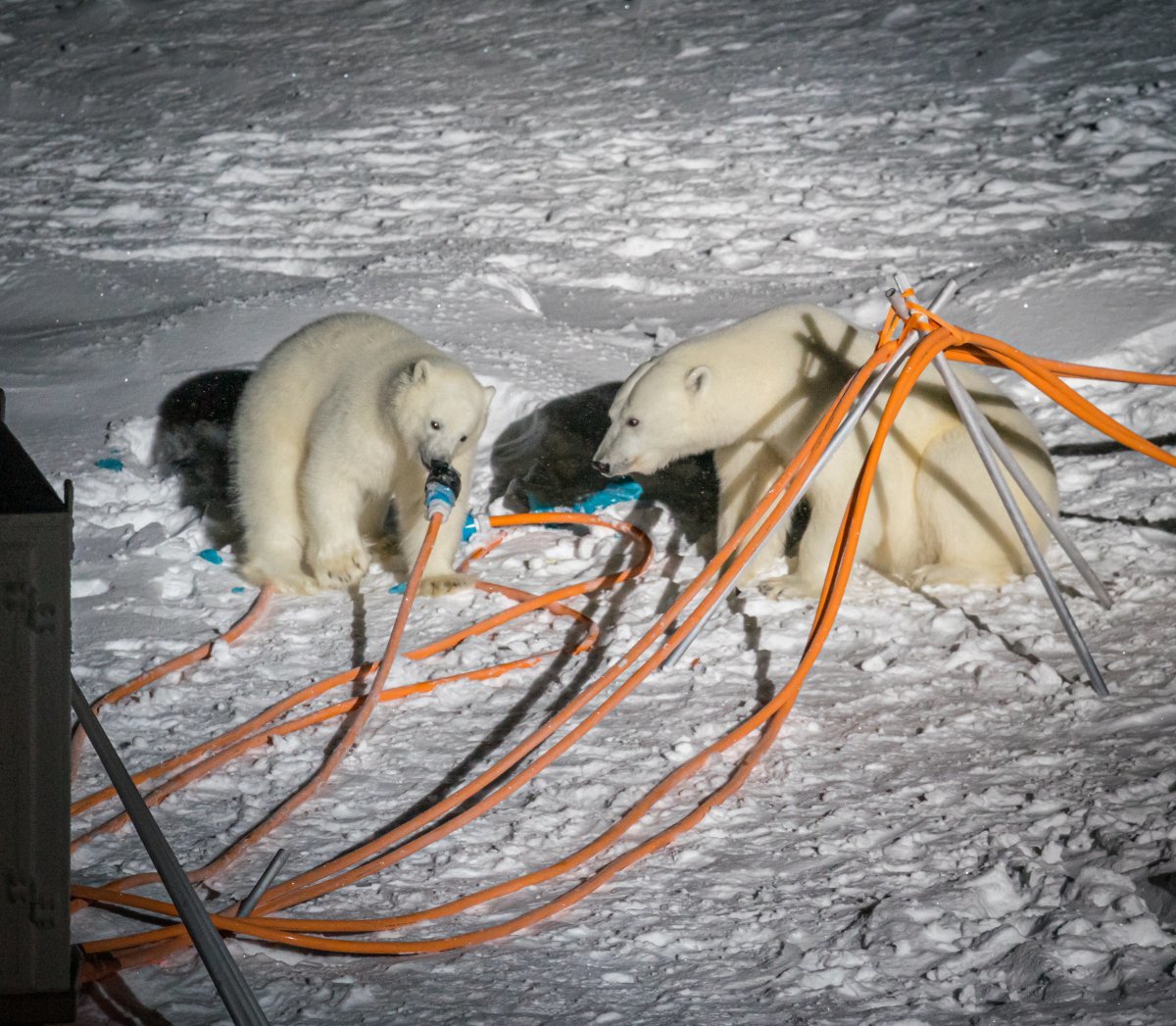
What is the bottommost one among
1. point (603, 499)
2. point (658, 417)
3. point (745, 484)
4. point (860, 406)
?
point (603, 499)

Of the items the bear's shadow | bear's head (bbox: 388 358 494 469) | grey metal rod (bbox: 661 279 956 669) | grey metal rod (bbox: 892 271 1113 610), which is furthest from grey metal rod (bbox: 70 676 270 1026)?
the bear's shadow

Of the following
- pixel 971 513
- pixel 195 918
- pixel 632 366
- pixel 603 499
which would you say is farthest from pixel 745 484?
pixel 195 918

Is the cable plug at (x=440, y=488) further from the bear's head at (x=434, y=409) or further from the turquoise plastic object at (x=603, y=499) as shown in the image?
the turquoise plastic object at (x=603, y=499)

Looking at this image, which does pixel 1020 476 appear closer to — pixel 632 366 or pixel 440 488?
pixel 440 488

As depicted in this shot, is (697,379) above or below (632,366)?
above

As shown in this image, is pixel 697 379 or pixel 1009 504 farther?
pixel 697 379

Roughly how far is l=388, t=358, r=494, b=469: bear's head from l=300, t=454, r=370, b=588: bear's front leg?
0.32 metres

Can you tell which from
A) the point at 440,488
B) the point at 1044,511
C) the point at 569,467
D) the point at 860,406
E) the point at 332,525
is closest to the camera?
the point at 860,406

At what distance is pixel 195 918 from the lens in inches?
67.1

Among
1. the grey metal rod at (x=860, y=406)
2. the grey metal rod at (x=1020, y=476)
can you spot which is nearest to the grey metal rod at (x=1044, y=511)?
the grey metal rod at (x=1020, y=476)

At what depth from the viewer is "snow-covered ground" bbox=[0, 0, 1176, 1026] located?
225cm

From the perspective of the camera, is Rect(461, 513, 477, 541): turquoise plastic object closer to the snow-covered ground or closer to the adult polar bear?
the snow-covered ground

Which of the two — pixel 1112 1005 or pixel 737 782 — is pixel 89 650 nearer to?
pixel 737 782

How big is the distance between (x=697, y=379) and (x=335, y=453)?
109 centimetres
